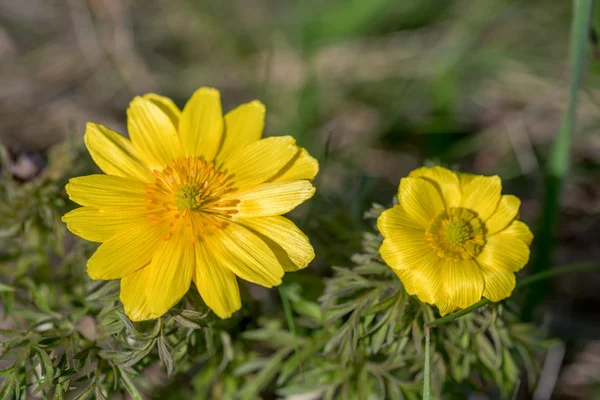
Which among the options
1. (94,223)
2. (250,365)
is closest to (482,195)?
(250,365)

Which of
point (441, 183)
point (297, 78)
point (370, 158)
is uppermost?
point (441, 183)

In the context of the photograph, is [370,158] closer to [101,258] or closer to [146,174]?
A: [146,174]

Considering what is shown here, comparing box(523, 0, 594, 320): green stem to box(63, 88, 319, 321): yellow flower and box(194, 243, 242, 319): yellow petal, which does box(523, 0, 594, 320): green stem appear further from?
box(194, 243, 242, 319): yellow petal

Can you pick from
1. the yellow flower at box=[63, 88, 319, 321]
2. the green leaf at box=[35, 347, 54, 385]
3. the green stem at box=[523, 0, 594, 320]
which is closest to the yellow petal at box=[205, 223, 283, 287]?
the yellow flower at box=[63, 88, 319, 321]

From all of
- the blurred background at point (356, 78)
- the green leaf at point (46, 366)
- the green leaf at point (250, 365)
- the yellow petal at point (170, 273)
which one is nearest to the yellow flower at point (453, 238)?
the yellow petal at point (170, 273)

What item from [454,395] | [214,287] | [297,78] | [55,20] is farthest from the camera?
[55,20]

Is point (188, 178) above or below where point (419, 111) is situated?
above

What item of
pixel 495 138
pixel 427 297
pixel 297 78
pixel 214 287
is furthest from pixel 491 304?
pixel 297 78

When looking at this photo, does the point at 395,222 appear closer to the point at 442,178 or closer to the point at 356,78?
the point at 442,178
